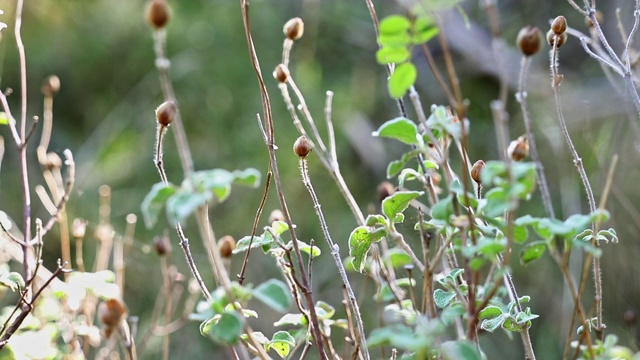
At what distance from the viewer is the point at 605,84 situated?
2.09 m

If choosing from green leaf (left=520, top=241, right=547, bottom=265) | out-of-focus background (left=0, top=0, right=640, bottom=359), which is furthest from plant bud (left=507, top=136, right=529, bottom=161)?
out-of-focus background (left=0, top=0, right=640, bottom=359)

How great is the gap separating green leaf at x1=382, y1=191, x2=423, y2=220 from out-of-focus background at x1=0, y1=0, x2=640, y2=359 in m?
1.44

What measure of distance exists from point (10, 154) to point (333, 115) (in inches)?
39.5

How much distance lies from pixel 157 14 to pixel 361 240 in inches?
10.5

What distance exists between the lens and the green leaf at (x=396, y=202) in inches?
21.7

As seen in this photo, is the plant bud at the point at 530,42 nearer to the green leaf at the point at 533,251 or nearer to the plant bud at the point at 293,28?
the green leaf at the point at 533,251

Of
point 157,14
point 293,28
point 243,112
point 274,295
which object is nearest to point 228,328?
point 274,295

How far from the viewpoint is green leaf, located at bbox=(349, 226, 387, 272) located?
1.91ft

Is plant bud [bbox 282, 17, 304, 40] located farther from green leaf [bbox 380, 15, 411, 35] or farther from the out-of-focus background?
the out-of-focus background

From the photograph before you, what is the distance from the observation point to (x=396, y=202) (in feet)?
1.86

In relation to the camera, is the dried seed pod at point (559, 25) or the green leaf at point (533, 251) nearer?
the green leaf at point (533, 251)

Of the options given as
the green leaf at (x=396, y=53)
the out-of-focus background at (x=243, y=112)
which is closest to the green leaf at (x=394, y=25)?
the green leaf at (x=396, y=53)

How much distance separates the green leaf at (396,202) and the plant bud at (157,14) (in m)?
0.23

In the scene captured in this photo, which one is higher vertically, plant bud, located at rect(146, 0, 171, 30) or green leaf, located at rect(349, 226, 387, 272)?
plant bud, located at rect(146, 0, 171, 30)
